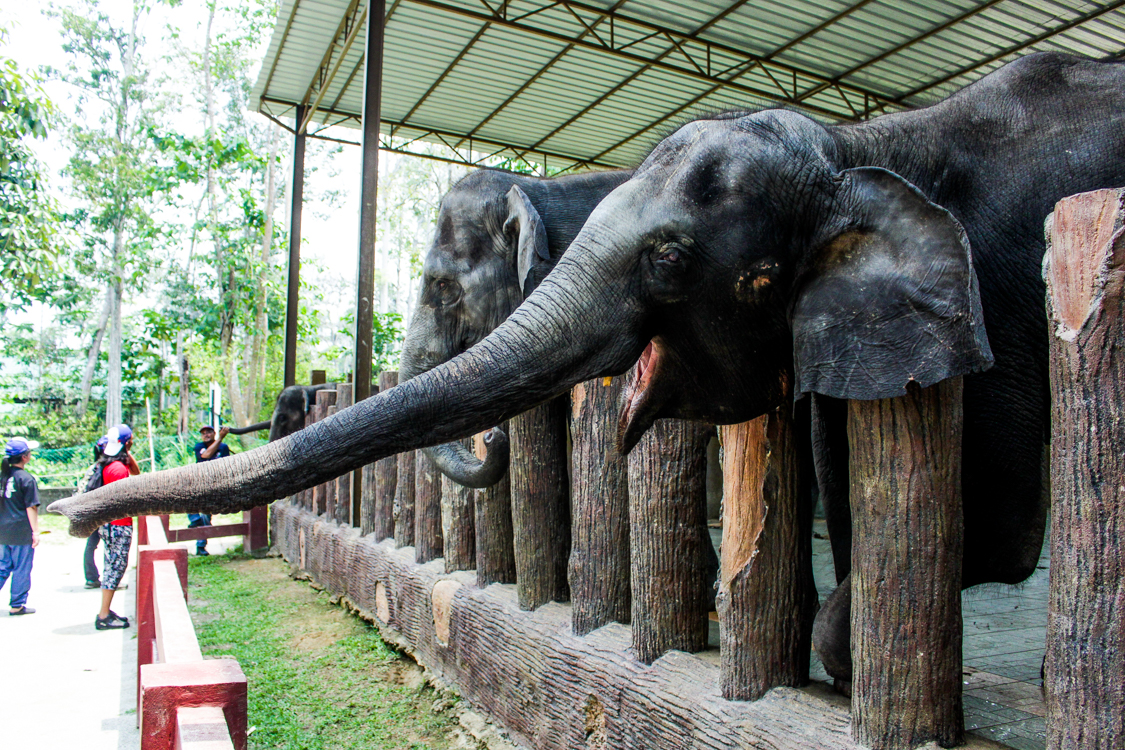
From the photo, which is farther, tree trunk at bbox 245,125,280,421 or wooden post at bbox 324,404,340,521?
tree trunk at bbox 245,125,280,421

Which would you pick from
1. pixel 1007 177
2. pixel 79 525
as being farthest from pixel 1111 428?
pixel 79 525

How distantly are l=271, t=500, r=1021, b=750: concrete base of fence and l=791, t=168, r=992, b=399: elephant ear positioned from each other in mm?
984

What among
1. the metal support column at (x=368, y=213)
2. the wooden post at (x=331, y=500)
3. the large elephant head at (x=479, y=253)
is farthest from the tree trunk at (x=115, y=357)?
the large elephant head at (x=479, y=253)

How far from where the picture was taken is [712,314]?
210 centimetres

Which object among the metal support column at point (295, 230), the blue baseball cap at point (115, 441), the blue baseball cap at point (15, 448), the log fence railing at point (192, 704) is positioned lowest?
the log fence railing at point (192, 704)

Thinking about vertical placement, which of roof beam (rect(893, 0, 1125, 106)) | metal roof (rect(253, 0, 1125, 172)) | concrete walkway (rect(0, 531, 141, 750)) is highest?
metal roof (rect(253, 0, 1125, 172))

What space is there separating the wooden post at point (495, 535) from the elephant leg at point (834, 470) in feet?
6.40

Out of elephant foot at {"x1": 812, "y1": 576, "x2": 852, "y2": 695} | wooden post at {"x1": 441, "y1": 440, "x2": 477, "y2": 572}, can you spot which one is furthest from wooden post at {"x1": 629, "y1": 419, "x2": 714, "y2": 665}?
wooden post at {"x1": 441, "y1": 440, "x2": 477, "y2": 572}

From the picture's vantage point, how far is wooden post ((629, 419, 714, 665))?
3.00 m

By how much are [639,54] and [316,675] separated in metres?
8.64

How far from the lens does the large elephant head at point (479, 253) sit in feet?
13.6

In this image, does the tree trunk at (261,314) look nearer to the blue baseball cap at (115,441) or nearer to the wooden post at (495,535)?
the blue baseball cap at (115,441)

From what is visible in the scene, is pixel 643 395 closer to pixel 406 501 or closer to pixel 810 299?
pixel 810 299

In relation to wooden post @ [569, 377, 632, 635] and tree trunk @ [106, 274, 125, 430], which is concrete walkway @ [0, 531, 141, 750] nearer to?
wooden post @ [569, 377, 632, 635]
